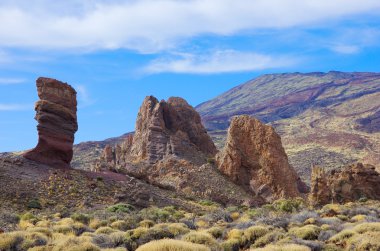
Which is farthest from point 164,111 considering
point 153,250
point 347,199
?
point 153,250

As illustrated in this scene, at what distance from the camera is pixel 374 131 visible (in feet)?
557

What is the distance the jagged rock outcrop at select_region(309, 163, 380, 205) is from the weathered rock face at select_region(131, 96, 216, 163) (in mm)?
18027

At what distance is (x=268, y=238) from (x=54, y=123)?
87.6ft

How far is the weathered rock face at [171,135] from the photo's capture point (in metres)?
54.0

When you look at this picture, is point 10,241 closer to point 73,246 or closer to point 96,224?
point 73,246

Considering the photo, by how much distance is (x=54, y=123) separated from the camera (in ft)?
129

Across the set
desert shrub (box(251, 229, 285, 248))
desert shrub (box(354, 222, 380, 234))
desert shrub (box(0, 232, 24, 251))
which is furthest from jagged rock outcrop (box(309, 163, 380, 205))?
desert shrub (box(0, 232, 24, 251))

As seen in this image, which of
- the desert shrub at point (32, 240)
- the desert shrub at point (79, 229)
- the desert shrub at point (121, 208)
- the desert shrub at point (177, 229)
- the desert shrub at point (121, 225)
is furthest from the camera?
the desert shrub at point (121, 208)

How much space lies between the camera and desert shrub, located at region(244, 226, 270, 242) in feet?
57.4

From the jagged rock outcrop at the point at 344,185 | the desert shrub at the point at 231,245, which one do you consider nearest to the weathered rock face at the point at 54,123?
the jagged rock outcrop at the point at 344,185

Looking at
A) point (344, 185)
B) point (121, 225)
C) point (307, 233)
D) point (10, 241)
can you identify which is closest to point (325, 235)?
point (307, 233)

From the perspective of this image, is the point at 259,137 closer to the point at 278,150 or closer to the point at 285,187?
the point at 278,150

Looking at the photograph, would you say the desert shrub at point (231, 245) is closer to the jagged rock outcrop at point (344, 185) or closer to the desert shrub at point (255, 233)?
the desert shrub at point (255, 233)

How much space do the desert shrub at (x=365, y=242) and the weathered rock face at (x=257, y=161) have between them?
2970cm
